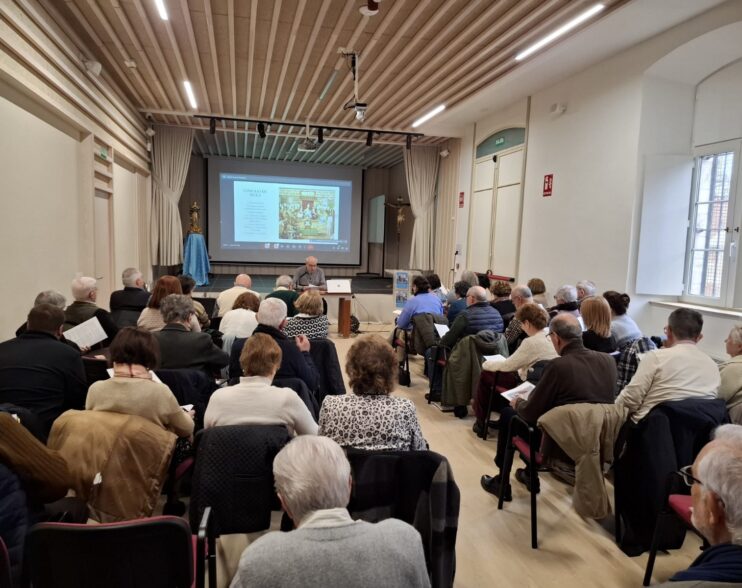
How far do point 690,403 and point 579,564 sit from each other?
3.12ft

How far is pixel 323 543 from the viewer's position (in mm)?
1024

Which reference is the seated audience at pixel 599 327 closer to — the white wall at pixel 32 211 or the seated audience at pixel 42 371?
the seated audience at pixel 42 371

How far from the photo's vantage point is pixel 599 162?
17.7 feet

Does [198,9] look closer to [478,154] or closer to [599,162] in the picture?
[599,162]

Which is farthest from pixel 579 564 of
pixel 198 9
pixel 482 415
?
pixel 198 9

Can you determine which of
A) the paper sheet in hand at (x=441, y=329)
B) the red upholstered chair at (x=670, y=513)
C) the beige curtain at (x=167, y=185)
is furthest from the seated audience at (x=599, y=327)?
the beige curtain at (x=167, y=185)

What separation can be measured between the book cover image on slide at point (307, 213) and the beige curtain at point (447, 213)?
324cm

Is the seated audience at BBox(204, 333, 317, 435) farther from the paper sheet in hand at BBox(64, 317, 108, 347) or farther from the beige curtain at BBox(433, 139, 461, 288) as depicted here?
the beige curtain at BBox(433, 139, 461, 288)

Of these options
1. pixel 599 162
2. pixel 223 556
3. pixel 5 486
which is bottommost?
pixel 223 556

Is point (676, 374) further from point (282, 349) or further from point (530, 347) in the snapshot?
point (282, 349)

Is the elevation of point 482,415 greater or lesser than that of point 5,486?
lesser

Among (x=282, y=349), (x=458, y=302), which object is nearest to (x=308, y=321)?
(x=282, y=349)

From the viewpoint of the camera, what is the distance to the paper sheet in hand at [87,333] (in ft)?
10.3

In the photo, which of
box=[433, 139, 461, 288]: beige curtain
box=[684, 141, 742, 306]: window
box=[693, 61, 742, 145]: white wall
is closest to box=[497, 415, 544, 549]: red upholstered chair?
box=[684, 141, 742, 306]: window
